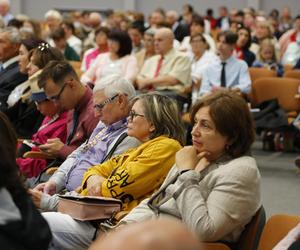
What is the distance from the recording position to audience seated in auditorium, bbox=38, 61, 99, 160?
409 cm

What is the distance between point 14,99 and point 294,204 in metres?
2.25

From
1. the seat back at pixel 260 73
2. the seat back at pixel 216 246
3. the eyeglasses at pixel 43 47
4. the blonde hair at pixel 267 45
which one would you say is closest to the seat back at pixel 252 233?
the seat back at pixel 216 246

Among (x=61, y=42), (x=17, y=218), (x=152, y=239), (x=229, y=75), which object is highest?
(x=152, y=239)

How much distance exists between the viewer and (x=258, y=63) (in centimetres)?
879

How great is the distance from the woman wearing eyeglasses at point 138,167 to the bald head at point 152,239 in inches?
79.5

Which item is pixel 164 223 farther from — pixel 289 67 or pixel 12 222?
pixel 289 67

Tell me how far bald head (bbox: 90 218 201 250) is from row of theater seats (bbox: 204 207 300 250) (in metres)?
1.56

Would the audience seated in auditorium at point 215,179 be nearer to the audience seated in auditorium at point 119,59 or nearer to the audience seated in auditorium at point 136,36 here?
the audience seated in auditorium at point 119,59

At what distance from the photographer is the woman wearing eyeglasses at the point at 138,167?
9.75 feet

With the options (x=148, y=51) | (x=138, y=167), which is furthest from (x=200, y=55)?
(x=138, y=167)

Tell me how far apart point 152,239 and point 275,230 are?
1.67m

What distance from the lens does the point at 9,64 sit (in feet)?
18.9

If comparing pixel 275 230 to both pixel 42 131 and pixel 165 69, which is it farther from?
pixel 165 69

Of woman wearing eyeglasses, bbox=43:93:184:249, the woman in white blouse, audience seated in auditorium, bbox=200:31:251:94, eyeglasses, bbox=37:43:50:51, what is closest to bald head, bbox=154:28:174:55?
audience seated in auditorium, bbox=200:31:251:94
